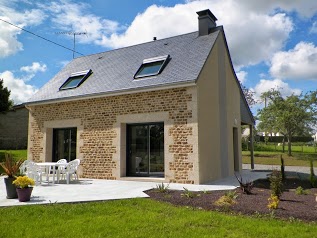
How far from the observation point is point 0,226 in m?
Answer: 5.18

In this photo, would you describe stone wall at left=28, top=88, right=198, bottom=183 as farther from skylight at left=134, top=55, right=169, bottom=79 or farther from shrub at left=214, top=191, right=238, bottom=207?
shrub at left=214, top=191, right=238, bottom=207

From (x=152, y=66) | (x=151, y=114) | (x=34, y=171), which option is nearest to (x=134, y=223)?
(x=34, y=171)

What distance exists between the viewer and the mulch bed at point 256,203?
577cm

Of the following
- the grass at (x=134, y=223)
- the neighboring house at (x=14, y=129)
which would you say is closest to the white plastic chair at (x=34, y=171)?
the grass at (x=134, y=223)

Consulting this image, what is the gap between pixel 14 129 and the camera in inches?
1022

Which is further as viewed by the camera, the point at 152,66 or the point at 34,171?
the point at 152,66

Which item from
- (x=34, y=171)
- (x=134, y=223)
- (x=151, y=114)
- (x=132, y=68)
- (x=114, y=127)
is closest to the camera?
(x=134, y=223)

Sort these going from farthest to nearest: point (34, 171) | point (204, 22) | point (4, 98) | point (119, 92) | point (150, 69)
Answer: point (4, 98), point (204, 22), point (150, 69), point (119, 92), point (34, 171)

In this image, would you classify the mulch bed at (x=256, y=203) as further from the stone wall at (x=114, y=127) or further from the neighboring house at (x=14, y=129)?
the neighboring house at (x=14, y=129)

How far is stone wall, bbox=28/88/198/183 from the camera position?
10.3 m

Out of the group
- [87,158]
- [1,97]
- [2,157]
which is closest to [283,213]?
[87,158]

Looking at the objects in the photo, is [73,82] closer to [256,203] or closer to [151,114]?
[151,114]

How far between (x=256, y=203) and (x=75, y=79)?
11.5 metres

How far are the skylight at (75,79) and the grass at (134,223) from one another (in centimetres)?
879
